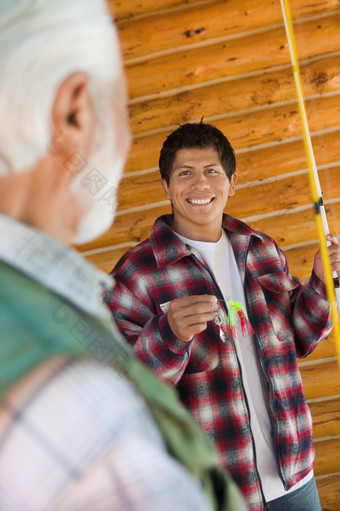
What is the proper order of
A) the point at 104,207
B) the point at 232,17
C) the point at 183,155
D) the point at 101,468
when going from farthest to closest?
the point at 232,17, the point at 183,155, the point at 104,207, the point at 101,468

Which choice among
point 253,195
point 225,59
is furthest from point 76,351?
point 225,59

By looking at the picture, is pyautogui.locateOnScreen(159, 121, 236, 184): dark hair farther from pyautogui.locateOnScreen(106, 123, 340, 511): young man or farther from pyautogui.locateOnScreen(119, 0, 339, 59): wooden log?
pyautogui.locateOnScreen(119, 0, 339, 59): wooden log

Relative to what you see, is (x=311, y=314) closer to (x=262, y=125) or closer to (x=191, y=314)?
(x=191, y=314)

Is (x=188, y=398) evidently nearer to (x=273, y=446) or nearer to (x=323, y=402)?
(x=273, y=446)

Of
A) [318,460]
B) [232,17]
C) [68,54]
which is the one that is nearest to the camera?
[68,54]

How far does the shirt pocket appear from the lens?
1931 millimetres

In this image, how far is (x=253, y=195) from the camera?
3.19m

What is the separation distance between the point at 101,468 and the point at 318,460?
3121 mm

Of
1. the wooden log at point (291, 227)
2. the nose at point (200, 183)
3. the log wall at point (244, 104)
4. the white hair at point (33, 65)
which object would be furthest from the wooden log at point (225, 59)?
the white hair at point (33, 65)

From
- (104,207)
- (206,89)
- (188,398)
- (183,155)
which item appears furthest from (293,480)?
(206,89)

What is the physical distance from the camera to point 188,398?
5.88 feet

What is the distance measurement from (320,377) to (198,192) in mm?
1752

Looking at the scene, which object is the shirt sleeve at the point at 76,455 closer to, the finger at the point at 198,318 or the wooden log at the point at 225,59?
the finger at the point at 198,318

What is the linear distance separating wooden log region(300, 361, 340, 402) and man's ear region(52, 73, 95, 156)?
2.84m
